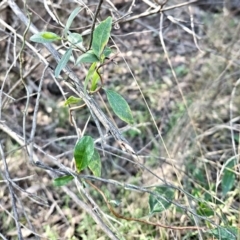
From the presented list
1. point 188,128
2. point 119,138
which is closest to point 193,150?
point 188,128

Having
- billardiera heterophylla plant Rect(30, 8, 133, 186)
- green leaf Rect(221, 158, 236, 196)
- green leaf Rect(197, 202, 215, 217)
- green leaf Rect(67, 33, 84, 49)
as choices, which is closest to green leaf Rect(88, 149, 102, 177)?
billardiera heterophylla plant Rect(30, 8, 133, 186)

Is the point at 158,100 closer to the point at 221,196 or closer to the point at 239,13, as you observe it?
the point at 221,196

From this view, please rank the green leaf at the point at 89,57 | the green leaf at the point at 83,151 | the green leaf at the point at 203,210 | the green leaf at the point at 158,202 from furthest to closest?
the green leaf at the point at 203,210
the green leaf at the point at 158,202
the green leaf at the point at 83,151
the green leaf at the point at 89,57

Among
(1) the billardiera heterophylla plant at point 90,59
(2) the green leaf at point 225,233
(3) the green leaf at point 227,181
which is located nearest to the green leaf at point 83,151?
(1) the billardiera heterophylla plant at point 90,59

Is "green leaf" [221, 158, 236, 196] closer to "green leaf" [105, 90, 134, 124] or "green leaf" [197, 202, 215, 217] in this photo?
"green leaf" [197, 202, 215, 217]

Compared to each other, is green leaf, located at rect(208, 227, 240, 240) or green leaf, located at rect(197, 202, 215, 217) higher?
green leaf, located at rect(208, 227, 240, 240)

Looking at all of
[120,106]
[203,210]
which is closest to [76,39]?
[120,106]

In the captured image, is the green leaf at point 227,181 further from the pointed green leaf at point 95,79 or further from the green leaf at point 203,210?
the pointed green leaf at point 95,79

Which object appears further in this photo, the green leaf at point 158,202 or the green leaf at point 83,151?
the green leaf at point 158,202

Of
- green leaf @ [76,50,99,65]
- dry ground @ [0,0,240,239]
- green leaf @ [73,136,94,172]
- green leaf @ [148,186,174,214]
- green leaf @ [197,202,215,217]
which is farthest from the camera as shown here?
dry ground @ [0,0,240,239]

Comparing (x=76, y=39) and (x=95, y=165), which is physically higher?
(x=76, y=39)

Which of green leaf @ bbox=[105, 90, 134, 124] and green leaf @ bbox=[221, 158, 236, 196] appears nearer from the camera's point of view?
green leaf @ bbox=[105, 90, 134, 124]

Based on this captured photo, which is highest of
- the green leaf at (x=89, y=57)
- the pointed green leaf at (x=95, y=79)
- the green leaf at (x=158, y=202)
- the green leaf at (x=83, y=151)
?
the green leaf at (x=89, y=57)

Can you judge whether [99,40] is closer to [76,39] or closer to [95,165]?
[76,39]
